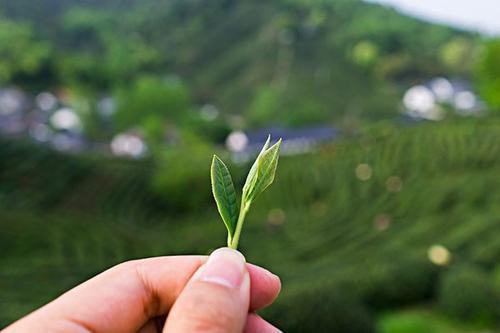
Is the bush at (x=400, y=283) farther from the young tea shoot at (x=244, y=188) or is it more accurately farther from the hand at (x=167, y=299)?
the young tea shoot at (x=244, y=188)

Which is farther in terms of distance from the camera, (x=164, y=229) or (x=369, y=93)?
(x=369, y=93)

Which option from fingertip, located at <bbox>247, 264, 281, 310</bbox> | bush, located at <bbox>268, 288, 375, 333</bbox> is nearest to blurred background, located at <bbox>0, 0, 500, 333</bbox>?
bush, located at <bbox>268, 288, 375, 333</bbox>

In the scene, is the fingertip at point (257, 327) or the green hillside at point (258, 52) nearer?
the fingertip at point (257, 327)

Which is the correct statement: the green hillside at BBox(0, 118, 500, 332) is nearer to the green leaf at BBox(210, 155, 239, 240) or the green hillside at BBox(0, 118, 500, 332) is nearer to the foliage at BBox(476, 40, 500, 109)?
the green leaf at BBox(210, 155, 239, 240)

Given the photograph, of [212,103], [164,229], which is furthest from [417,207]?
[212,103]

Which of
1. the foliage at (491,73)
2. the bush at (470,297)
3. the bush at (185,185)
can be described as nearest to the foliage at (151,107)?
the bush at (185,185)

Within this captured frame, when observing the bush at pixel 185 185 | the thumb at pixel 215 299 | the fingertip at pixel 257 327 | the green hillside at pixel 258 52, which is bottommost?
the green hillside at pixel 258 52

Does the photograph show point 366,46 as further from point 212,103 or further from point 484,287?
point 484,287
